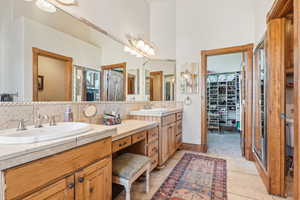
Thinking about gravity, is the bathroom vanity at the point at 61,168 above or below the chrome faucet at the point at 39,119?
below

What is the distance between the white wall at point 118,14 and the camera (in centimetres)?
180

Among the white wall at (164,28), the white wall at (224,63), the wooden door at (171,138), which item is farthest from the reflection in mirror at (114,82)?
the white wall at (224,63)

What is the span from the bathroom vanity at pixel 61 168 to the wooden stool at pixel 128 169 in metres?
0.18

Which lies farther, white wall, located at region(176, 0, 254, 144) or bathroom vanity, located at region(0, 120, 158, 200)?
white wall, located at region(176, 0, 254, 144)

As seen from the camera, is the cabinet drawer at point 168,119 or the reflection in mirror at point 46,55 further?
the cabinet drawer at point 168,119

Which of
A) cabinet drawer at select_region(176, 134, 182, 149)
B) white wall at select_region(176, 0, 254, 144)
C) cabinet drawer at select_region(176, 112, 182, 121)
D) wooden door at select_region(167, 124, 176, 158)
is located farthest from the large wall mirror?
white wall at select_region(176, 0, 254, 144)

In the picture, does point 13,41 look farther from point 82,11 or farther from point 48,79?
point 82,11

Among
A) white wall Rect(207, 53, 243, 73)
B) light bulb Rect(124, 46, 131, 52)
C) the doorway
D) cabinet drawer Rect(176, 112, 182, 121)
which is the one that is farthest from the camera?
the doorway

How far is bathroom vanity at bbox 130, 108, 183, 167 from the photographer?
220 centimetres

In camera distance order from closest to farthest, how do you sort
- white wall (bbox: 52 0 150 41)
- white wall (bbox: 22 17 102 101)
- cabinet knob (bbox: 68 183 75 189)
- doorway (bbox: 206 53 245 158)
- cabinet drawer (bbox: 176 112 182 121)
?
1. cabinet knob (bbox: 68 183 75 189)
2. white wall (bbox: 22 17 102 101)
3. white wall (bbox: 52 0 150 41)
4. cabinet drawer (bbox: 176 112 182 121)
5. doorway (bbox: 206 53 245 158)

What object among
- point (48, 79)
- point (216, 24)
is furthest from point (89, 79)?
point (216, 24)

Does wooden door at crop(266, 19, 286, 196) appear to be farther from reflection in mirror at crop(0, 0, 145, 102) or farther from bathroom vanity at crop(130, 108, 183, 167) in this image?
reflection in mirror at crop(0, 0, 145, 102)

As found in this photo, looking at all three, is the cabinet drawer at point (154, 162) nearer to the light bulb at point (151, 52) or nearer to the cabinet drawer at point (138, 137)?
the cabinet drawer at point (138, 137)

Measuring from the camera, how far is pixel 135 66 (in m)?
2.75
